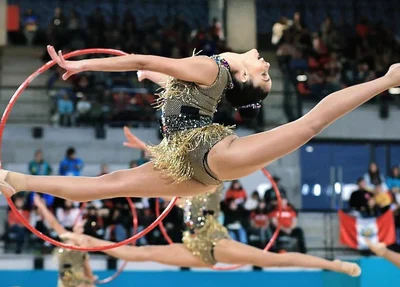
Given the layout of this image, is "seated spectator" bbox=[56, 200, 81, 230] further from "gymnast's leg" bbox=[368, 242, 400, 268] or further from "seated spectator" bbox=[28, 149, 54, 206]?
"gymnast's leg" bbox=[368, 242, 400, 268]

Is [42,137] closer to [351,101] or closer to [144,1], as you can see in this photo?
[144,1]

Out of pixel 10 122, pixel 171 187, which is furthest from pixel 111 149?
pixel 171 187

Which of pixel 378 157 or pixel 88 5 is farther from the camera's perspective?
pixel 88 5

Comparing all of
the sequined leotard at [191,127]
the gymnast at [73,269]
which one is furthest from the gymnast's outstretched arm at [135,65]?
the gymnast at [73,269]

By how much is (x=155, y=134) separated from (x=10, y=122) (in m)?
2.20

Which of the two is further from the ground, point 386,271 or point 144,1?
point 144,1

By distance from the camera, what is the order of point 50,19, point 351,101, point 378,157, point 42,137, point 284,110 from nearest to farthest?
point 351,101 → point 42,137 → point 284,110 → point 378,157 → point 50,19

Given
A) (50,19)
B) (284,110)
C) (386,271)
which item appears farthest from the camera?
(50,19)

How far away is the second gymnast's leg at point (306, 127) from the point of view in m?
4.25

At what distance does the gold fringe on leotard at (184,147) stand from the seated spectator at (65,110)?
709cm

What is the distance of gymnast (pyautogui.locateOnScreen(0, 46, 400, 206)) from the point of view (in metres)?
4.29

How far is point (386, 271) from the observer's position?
28.4ft

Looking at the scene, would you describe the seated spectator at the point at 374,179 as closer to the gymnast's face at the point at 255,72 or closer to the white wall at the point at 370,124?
the white wall at the point at 370,124

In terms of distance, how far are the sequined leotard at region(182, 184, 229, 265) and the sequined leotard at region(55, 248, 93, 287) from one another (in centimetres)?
124
